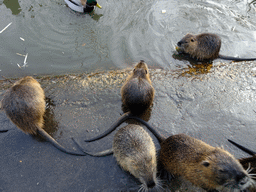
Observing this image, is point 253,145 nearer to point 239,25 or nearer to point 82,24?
point 239,25

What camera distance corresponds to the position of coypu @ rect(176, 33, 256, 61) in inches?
179

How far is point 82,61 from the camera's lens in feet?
15.1

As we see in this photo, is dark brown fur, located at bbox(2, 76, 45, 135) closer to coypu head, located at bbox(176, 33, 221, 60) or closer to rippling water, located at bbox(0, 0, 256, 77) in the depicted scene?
rippling water, located at bbox(0, 0, 256, 77)

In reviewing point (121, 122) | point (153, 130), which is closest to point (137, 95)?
point (121, 122)

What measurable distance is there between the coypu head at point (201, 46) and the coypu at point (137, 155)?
3204 millimetres

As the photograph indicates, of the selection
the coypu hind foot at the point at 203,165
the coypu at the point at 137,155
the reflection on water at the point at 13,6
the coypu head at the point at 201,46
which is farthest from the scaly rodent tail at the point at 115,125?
the reflection on water at the point at 13,6

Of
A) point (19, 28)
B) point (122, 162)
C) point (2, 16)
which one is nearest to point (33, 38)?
point (19, 28)

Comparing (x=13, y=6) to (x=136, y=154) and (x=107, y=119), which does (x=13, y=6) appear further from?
(x=136, y=154)

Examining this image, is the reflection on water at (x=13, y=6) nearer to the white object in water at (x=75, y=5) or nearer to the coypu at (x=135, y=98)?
the white object in water at (x=75, y=5)

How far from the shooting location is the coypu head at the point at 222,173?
6.90 ft

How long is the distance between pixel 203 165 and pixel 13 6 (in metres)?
7.02

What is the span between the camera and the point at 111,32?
5.21 m

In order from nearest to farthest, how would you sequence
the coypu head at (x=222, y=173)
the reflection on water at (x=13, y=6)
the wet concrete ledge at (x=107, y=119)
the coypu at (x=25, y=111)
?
the coypu head at (x=222, y=173), the wet concrete ledge at (x=107, y=119), the coypu at (x=25, y=111), the reflection on water at (x=13, y=6)

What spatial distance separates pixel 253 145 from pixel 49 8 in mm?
6664
